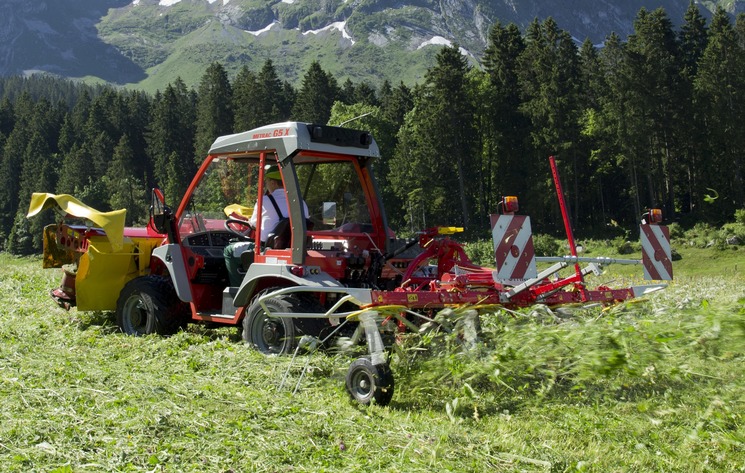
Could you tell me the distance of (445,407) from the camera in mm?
6211

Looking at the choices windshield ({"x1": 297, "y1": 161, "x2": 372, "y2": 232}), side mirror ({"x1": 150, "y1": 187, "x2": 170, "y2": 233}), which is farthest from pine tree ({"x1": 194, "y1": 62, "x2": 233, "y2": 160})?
windshield ({"x1": 297, "y1": 161, "x2": 372, "y2": 232})

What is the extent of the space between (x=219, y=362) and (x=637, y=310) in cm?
399

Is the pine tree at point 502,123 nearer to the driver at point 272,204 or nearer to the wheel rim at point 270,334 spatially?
the driver at point 272,204

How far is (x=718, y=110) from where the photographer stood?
49938 millimetres

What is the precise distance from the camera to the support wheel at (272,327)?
779 centimetres

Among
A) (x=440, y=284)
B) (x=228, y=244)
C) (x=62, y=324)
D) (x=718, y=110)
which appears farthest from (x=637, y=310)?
(x=718, y=110)

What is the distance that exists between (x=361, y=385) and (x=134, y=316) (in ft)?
15.6

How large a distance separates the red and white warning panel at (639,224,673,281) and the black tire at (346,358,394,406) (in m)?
3.40

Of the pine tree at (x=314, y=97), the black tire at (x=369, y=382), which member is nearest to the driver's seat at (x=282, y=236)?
the black tire at (x=369, y=382)

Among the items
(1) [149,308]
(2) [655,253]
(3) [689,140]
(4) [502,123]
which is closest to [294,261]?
(1) [149,308]

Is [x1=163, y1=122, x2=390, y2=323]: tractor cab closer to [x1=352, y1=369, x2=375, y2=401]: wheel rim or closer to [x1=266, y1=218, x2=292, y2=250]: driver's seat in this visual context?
[x1=266, y1=218, x2=292, y2=250]: driver's seat

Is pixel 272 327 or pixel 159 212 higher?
pixel 159 212

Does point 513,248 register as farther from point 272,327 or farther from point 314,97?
point 314,97

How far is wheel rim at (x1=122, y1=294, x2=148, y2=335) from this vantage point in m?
10.0
